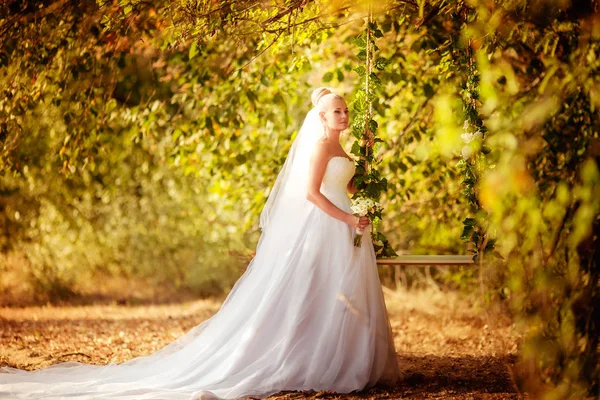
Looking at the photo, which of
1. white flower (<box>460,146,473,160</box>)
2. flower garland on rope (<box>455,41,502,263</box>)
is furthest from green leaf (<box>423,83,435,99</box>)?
white flower (<box>460,146,473,160</box>)

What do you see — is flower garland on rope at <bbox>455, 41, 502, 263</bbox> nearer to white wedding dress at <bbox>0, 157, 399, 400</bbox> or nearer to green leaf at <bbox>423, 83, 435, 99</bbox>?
white wedding dress at <bbox>0, 157, 399, 400</bbox>

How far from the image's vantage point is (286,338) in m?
4.58

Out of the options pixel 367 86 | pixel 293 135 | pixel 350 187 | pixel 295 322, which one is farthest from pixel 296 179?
pixel 293 135

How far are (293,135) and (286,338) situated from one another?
291 cm

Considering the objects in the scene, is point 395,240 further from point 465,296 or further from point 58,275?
point 58,275

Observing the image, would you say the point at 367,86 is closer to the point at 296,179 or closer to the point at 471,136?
the point at 471,136

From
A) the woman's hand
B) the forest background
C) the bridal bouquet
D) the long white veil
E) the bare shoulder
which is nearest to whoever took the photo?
the forest background

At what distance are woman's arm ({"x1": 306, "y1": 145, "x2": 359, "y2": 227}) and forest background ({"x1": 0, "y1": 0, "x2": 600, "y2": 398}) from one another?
33 cm

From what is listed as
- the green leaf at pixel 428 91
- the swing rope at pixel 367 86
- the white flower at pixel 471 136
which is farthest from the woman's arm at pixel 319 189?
the green leaf at pixel 428 91

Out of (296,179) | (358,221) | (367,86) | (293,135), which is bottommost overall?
(358,221)

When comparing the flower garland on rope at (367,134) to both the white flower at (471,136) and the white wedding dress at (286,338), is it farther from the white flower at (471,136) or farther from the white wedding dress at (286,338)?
the white flower at (471,136)

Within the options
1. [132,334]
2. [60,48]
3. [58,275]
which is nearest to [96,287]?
[58,275]

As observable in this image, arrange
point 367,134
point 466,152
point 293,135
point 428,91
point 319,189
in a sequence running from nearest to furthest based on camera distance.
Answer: point 466,152 → point 367,134 → point 319,189 → point 428,91 → point 293,135

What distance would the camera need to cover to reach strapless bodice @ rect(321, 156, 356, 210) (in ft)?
16.1
